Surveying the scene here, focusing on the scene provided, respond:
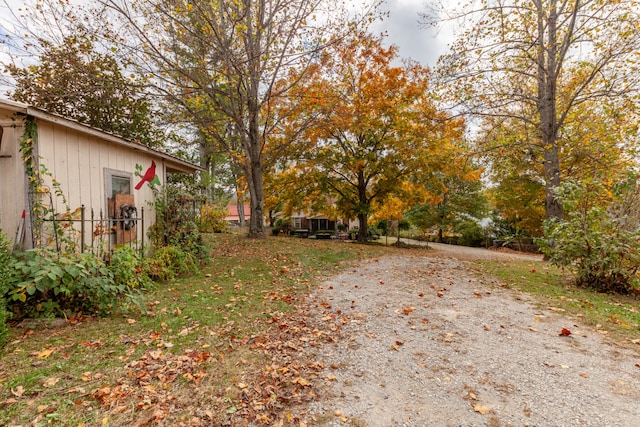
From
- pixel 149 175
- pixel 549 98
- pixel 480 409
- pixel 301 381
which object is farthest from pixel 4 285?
pixel 549 98

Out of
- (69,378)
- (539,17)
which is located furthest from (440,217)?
(69,378)

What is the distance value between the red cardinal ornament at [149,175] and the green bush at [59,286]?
10.0 ft

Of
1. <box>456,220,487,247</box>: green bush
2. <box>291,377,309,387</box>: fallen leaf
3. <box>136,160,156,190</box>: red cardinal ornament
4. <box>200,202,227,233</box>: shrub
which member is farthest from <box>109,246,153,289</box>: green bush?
<box>456,220,487,247</box>: green bush

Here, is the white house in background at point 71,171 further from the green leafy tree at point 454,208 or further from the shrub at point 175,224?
the green leafy tree at point 454,208

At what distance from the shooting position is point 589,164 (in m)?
9.01

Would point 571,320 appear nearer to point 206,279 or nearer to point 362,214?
point 206,279

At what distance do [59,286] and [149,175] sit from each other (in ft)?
13.0

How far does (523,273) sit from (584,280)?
1.43 meters

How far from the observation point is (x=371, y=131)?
13375 millimetres

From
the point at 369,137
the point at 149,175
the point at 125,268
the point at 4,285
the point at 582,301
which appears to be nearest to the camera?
the point at 4,285

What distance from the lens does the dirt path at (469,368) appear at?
7.16 feet

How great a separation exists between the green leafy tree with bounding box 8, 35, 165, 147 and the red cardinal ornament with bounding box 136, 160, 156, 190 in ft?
7.84

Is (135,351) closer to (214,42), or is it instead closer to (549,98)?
(214,42)

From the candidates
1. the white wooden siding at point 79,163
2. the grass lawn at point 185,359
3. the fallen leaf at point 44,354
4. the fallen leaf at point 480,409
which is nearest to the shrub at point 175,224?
the white wooden siding at point 79,163
